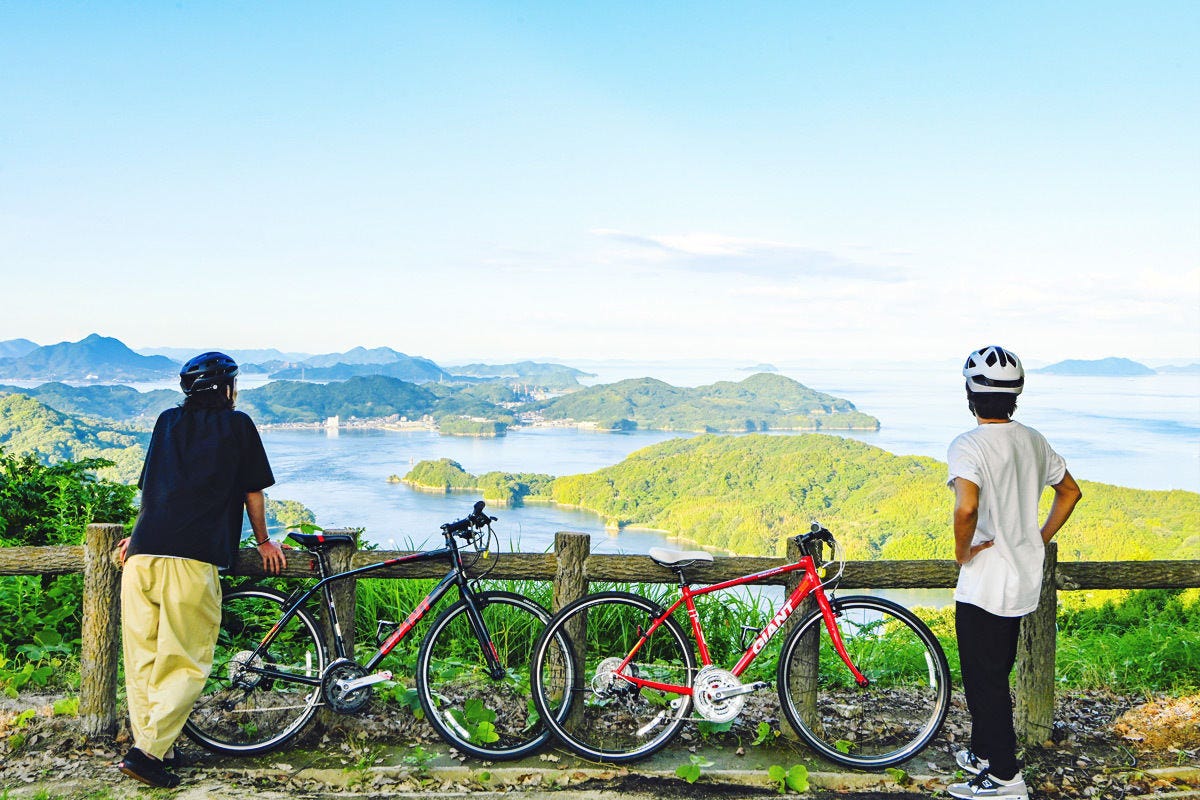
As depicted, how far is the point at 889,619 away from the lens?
4465 millimetres

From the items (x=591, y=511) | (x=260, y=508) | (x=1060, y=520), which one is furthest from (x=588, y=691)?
(x=591, y=511)

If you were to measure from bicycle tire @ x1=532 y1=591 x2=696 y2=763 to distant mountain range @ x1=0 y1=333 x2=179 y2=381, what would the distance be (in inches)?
2007

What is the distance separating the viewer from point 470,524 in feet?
14.2

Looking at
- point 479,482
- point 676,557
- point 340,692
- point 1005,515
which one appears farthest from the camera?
point 479,482

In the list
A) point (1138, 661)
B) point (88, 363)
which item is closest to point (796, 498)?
point (1138, 661)

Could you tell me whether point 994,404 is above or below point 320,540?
above

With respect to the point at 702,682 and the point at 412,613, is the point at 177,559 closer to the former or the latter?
the point at 412,613

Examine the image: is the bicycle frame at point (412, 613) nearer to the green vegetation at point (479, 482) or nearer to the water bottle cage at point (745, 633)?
the water bottle cage at point (745, 633)

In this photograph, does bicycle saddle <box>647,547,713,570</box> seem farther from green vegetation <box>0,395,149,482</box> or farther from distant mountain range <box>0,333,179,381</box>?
distant mountain range <box>0,333,179,381</box>

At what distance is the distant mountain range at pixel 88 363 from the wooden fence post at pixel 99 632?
49.9 m

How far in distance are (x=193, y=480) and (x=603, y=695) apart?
2186 millimetres

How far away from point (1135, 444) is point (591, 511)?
46822mm

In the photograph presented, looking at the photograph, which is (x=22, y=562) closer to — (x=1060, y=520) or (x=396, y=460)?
(x=1060, y=520)

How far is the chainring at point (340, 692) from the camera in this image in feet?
14.1
